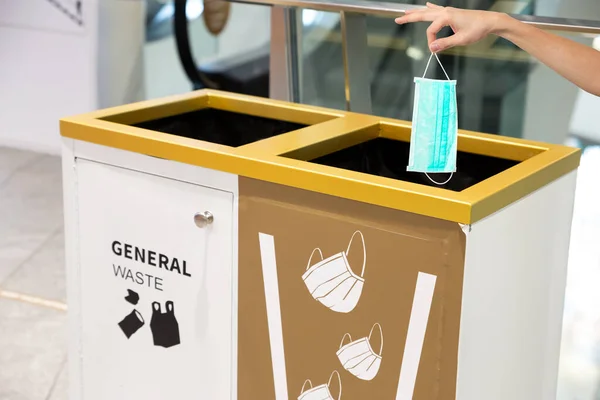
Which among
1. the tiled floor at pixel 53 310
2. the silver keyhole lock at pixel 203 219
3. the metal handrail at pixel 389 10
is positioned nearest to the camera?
the silver keyhole lock at pixel 203 219

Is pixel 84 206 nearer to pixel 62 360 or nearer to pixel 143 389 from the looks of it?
pixel 143 389

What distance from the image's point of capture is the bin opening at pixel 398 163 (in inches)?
74.4

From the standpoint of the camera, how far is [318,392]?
169 centimetres

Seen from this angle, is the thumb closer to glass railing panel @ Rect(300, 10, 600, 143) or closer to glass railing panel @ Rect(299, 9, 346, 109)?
glass railing panel @ Rect(300, 10, 600, 143)

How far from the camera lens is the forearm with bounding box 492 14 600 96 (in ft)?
5.31

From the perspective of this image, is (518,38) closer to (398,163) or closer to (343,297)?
(398,163)

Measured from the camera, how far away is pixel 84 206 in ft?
6.62

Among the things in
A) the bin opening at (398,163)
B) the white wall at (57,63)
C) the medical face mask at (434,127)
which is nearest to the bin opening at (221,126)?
the bin opening at (398,163)

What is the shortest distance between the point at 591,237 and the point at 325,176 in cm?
169

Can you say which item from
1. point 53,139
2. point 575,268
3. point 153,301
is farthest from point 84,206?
point 53,139

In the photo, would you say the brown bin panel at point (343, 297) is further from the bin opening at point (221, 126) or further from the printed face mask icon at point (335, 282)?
the bin opening at point (221, 126)

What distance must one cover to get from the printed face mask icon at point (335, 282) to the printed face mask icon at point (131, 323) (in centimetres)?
53

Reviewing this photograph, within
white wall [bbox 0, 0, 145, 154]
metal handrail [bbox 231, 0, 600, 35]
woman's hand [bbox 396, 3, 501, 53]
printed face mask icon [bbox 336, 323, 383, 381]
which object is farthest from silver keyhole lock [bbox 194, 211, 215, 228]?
white wall [bbox 0, 0, 145, 154]

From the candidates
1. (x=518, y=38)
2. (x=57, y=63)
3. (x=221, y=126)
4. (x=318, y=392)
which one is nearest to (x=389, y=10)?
(x=221, y=126)
